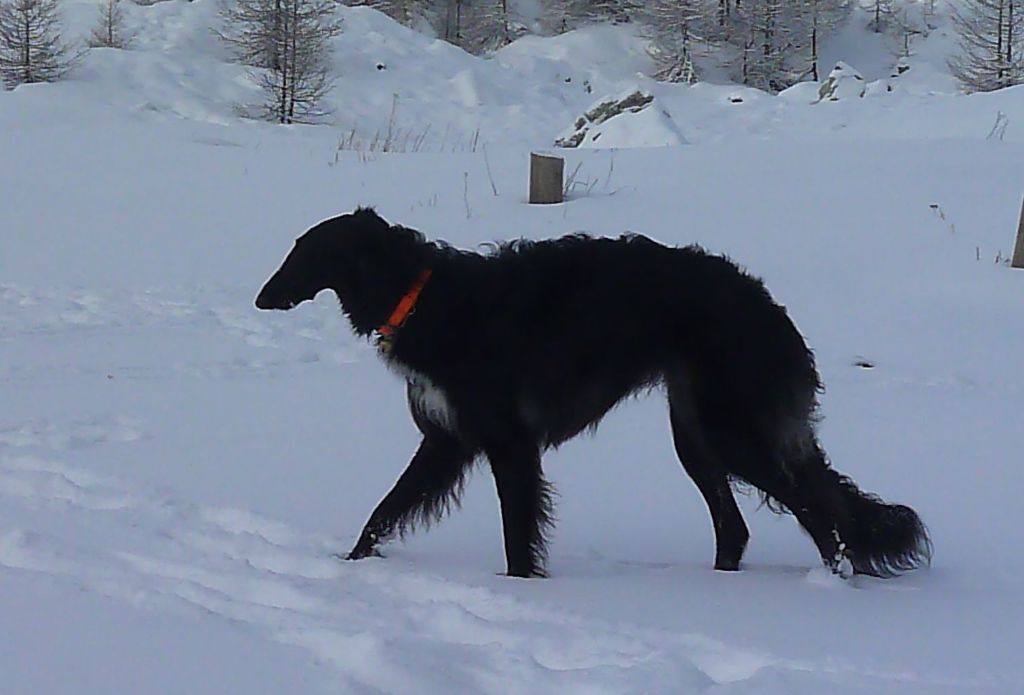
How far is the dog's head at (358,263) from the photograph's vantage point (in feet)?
13.0

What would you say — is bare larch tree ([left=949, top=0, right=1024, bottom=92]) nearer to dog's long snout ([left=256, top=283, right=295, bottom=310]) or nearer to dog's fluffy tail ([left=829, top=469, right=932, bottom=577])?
dog's fluffy tail ([left=829, top=469, right=932, bottom=577])

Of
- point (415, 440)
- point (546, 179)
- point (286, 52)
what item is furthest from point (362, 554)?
point (286, 52)

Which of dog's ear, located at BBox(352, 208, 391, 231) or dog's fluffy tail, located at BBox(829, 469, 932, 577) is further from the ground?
dog's ear, located at BBox(352, 208, 391, 231)

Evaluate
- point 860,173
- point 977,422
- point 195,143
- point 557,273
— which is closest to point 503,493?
point 557,273

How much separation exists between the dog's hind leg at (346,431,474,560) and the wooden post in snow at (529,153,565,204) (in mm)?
6682

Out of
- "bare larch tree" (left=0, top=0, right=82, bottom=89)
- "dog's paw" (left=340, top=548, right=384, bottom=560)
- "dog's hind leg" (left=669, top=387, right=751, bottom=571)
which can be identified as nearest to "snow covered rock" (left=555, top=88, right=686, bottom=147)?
"bare larch tree" (left=0, top=0, right=82, bottom=89)

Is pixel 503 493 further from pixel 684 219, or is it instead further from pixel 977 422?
pixel 684 219

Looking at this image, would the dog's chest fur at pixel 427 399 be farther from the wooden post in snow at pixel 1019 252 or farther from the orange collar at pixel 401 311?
the wooden post in snow at pixel 1019 252

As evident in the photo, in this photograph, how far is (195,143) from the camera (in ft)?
43.3

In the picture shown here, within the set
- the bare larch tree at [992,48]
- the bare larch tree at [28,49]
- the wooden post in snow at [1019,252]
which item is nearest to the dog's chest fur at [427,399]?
the wooden post in snow at [1019,252]

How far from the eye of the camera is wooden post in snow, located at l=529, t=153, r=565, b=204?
10.6 metres

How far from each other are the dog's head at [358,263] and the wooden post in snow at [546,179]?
21.7ft

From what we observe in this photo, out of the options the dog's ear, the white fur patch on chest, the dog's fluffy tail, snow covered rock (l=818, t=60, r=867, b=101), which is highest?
the dog's ear

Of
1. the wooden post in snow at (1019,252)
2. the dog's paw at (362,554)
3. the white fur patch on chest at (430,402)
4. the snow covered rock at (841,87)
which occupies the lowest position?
the dog's paw at (362,554)
